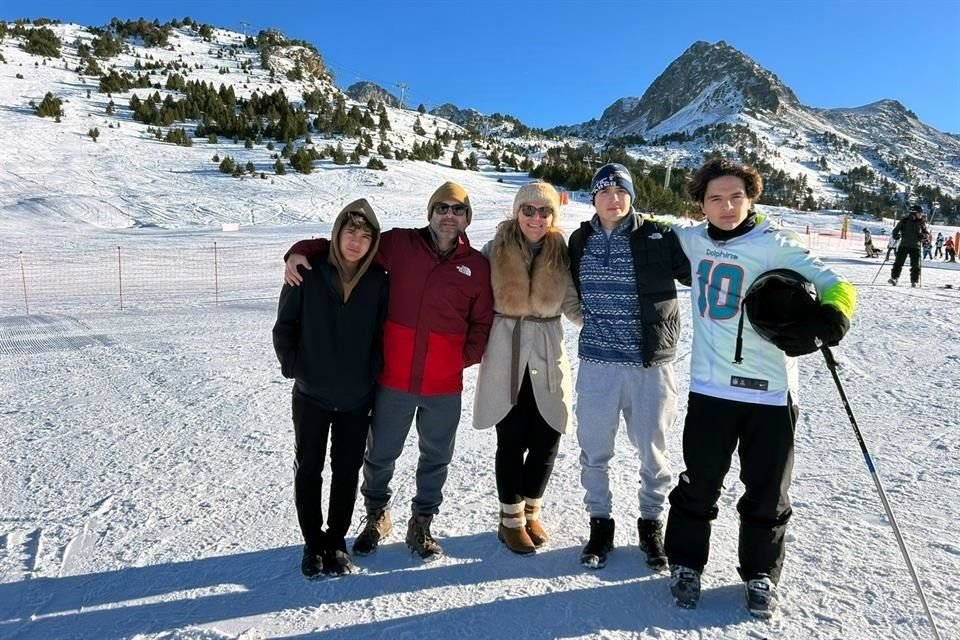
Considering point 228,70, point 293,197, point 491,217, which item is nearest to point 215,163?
point 293,197

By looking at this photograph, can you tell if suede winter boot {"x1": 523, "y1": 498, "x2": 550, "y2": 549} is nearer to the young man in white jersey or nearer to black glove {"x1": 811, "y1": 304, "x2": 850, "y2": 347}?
the young man in white jersey

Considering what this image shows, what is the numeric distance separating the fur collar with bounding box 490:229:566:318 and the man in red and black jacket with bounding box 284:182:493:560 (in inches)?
2.4

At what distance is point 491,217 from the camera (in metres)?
19.0

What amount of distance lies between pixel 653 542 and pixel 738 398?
79 centimetres

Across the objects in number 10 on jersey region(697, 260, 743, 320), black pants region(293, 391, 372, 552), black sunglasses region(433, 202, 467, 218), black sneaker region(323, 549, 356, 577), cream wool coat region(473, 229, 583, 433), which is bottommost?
black sneaker region(323, 549, 356, 577)

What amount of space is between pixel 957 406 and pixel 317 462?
458cm

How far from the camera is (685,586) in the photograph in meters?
2.23

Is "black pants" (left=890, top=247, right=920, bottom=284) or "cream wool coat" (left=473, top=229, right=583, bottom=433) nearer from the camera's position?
"cream wool coat" (left=473, top=229, right=583, bottom=433)

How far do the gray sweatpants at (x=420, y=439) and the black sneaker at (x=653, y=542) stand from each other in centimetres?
93

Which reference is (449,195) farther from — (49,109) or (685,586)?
(49,109)

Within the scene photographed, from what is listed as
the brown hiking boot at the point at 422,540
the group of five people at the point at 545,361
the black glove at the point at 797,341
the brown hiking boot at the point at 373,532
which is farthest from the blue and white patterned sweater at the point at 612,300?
A: the brown hiking boot at the point at 373,532

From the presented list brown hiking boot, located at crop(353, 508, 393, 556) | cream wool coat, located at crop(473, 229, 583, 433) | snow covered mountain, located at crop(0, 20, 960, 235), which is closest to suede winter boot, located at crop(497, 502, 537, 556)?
cream wool coat, located at crop(473, 229, 583, 433)

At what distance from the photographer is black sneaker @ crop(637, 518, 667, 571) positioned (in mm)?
2441

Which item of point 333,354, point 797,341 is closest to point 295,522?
point 333,354
